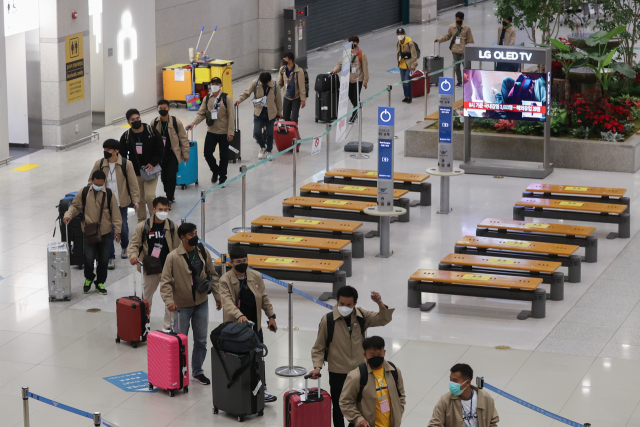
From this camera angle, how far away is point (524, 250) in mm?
12336

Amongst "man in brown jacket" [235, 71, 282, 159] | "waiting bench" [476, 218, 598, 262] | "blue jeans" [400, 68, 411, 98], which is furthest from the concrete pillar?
"waiting bench" [476, 218, 598, 262]

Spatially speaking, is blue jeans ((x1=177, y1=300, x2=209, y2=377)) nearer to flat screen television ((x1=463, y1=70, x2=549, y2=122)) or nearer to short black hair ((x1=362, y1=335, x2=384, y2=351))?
short black hair ((x1=362, y1=335, x2=384, y2=351))

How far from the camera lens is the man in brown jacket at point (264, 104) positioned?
59.2 feet

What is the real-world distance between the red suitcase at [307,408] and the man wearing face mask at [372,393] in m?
0.99

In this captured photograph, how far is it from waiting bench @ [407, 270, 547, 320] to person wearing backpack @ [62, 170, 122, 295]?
133 inches

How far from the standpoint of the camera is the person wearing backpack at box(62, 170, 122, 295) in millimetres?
11680

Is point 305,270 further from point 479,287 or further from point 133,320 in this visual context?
point 133,320

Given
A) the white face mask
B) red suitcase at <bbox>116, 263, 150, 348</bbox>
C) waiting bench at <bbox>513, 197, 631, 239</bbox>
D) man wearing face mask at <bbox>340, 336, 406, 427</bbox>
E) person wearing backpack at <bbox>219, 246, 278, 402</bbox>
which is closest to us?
man wearing face mask at <bbox>340, 336, 406, 427</bbox>

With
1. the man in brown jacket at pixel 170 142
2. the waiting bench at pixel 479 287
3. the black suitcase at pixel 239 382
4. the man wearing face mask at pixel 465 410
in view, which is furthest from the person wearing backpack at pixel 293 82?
the man wearing face mask at pixel 465 410

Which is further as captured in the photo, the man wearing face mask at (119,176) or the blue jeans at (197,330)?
the man wearing face mask at (119,176)

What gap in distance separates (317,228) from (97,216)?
2.87 metres

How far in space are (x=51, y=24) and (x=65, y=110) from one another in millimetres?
1560

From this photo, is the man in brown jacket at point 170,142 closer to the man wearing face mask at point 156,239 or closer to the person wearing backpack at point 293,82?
the man wearing face mask at point 156,239

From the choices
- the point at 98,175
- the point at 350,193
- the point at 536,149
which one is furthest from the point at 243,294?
the point at 536,149
